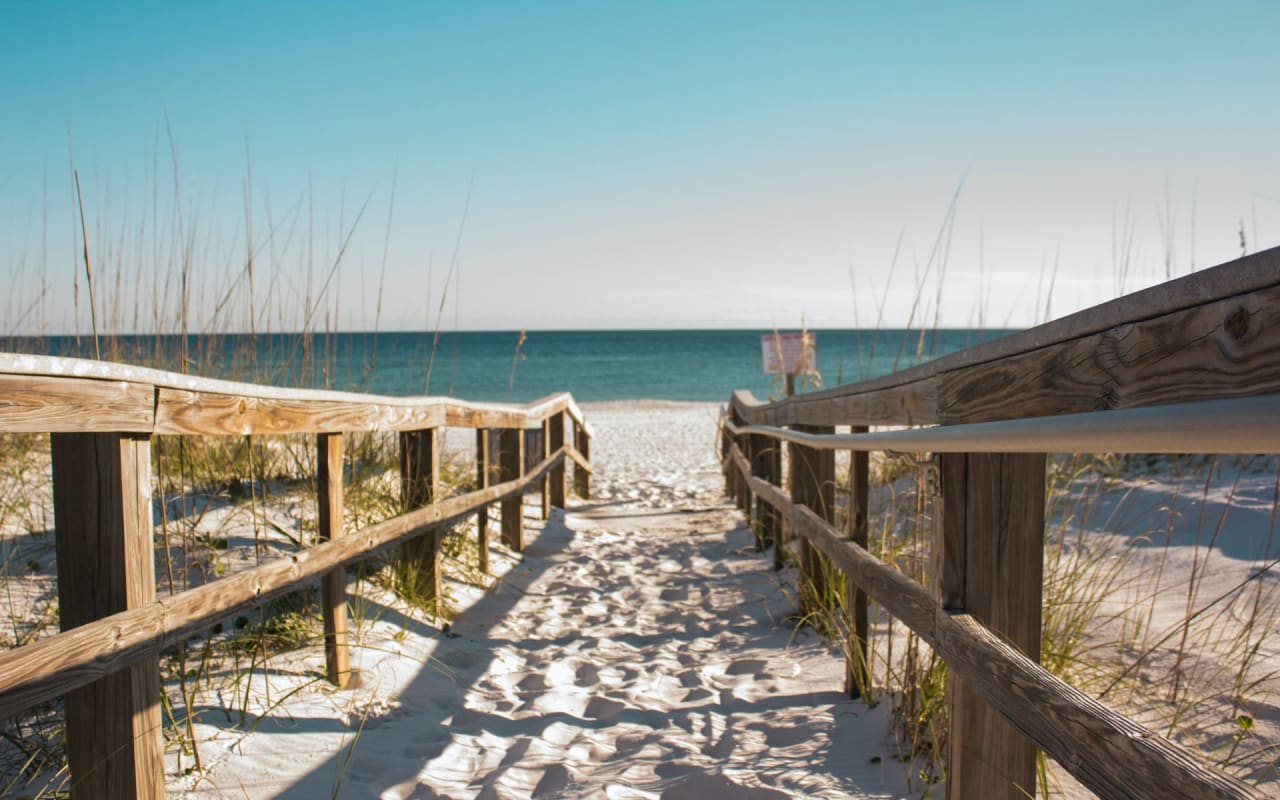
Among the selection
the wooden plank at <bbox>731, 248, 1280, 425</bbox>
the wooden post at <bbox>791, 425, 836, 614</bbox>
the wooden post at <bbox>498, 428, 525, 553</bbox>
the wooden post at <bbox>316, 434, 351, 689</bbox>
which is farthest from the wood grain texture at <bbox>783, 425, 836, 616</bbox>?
the wooden post at <bbox>498, 428, 525, 553</bbox>

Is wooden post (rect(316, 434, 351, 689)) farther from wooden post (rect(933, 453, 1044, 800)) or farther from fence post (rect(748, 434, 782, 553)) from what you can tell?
fence post (rect(748, 434, 782, 553))

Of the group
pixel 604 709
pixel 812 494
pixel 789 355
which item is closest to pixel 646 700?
pixel 604 709

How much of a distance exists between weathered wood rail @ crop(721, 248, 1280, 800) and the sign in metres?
4.35

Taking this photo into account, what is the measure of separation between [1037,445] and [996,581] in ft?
2.06

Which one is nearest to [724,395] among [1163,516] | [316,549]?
[1163,516]

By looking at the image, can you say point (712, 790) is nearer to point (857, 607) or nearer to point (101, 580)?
point (857, 607)

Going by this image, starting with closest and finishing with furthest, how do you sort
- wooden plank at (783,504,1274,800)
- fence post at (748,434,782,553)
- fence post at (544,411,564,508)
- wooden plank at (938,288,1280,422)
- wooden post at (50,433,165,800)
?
wooden plank at (938,288,1280,422) → wooden plank at (783,504,1274,800) → wooden post at (50,433,165,800) → fence post at (748,434,782,553) → fence post at (544,411,564,508)

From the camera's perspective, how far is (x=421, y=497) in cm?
370

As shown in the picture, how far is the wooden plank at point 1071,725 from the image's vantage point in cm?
99

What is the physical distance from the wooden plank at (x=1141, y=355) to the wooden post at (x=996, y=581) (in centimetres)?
14

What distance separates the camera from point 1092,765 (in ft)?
3.77

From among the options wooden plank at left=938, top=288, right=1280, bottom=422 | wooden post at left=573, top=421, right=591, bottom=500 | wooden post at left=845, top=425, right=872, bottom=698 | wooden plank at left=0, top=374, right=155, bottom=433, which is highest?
wooden plank at left=938, top=288, right=1280, bottom=422

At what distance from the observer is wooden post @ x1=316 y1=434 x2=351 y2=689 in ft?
8.87

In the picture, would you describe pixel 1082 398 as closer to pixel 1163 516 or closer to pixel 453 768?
pixel 453 768
